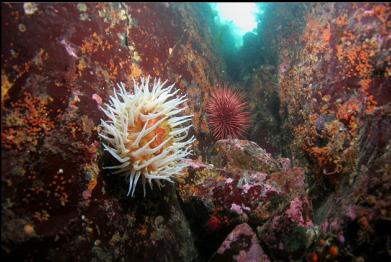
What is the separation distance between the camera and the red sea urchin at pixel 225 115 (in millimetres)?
5211

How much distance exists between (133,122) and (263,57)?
584 cm

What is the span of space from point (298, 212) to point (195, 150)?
5.71 feet

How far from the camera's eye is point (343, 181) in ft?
13.0

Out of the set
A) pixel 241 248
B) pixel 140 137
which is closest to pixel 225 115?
pixel 241 248

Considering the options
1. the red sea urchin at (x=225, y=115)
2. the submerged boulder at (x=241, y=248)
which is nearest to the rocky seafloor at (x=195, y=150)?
the submerged boulder at (x=241, y=248)

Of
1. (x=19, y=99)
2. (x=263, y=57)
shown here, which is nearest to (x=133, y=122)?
(x=19, y=99)

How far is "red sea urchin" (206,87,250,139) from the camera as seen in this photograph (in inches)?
205

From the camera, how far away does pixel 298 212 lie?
12.9 ft

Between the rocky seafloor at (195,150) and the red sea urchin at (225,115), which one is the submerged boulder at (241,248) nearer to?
the rocky seafloor at (195,150)

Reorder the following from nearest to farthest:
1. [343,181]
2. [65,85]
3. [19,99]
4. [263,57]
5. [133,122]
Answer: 1. [19,99]
2. [65,85]
3. [133,122]
4. [343,181]
5. [263,57]

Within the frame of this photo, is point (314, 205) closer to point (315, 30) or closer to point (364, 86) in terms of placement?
point (364, 86)

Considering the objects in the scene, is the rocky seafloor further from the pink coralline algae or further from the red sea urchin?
the red sea urchin

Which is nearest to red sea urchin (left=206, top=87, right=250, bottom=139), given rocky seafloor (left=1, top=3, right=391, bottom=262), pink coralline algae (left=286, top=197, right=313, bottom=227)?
rocky seafloor (left=1, top=3, right=391, bottom=262)

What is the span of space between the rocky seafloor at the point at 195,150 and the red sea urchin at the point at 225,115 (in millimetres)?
173
